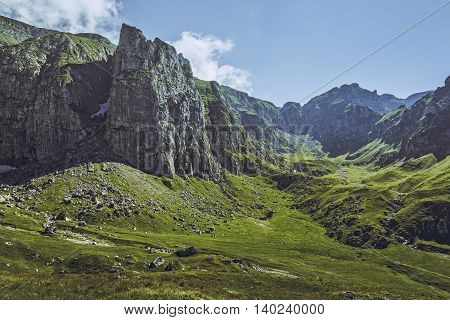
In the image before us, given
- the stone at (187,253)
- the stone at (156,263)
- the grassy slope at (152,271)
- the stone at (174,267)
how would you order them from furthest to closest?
1. the stone at (187,253)
2. the stone at (156,263)
3. the stone at (174,267)
4. the grassy slope at (152,271)

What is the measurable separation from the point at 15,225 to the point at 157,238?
55.9 m

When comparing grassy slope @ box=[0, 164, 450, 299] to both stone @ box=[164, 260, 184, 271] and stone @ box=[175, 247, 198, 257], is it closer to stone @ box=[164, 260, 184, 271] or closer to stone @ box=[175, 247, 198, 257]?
A: stone @ box=[175, 247, 198, 257]

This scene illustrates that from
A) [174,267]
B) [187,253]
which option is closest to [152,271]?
[174,267]

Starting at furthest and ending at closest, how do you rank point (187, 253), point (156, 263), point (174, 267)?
point (187, 253)
point (156, 263)
point (174, 267)

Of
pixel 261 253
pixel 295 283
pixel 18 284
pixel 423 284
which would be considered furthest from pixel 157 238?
pixel 18 284

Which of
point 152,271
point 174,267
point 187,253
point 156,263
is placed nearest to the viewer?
point 174,267

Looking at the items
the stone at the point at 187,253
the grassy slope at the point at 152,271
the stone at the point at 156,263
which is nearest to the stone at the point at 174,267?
the grassy slope at the point at 152,271

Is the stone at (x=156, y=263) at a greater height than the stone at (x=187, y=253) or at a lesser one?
lesser

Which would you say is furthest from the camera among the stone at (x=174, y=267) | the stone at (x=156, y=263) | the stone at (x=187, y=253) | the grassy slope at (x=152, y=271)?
the stone at (x=187, y=253)

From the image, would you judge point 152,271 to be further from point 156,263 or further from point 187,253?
point 187,253

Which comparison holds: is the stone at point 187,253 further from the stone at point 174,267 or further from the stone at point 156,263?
the stone at point 174,267
